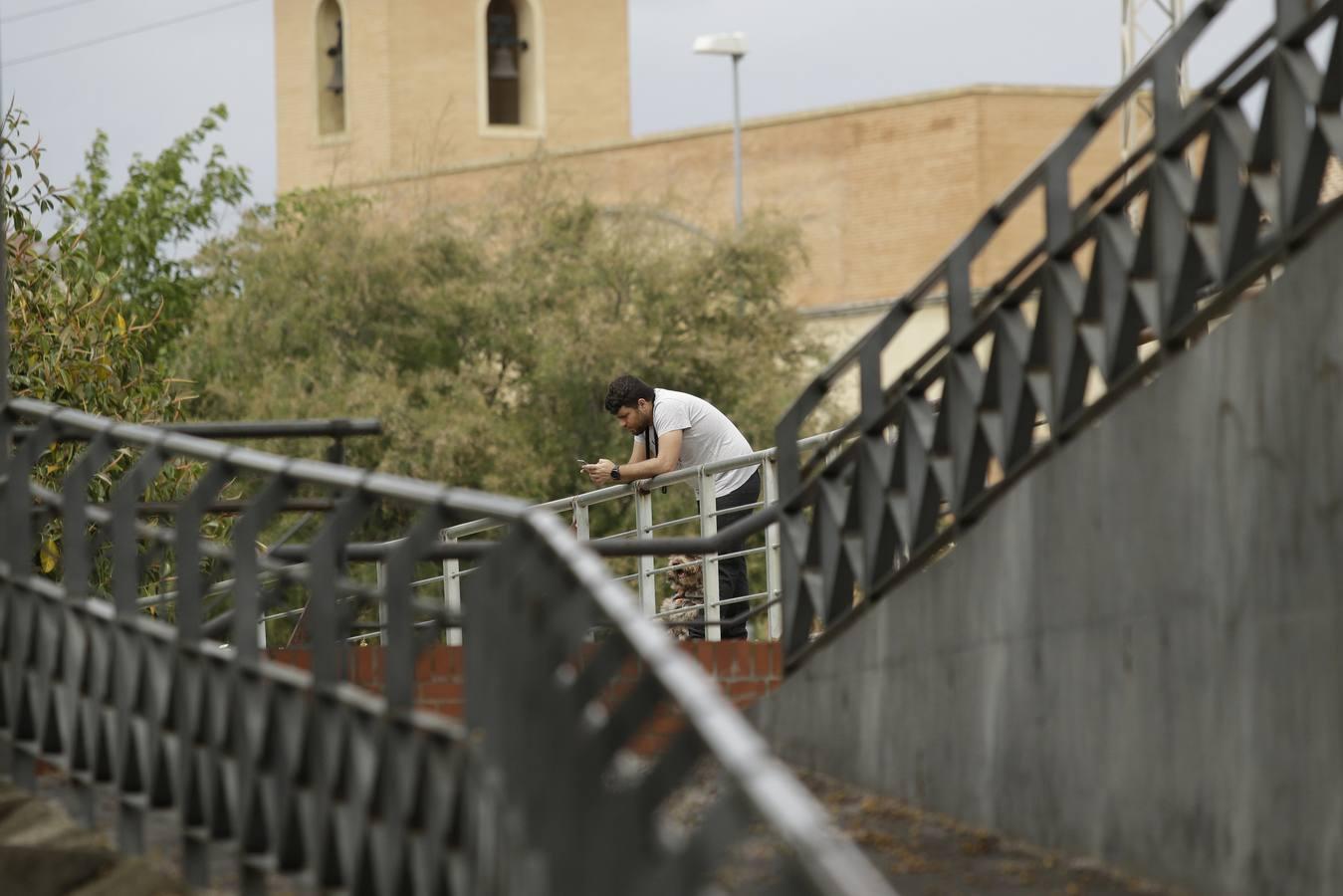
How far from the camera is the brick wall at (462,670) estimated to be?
223 inches

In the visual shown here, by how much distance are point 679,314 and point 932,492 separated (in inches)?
1052

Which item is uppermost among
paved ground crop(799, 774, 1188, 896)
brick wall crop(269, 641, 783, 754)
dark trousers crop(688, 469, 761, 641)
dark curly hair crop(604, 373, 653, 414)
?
dark curly hair crop(604, 373, 653, 414)

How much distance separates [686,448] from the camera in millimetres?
11281

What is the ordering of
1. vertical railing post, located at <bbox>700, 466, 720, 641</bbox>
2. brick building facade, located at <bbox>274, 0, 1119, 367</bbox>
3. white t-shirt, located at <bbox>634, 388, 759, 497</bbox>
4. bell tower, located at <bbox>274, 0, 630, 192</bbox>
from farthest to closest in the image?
bell tower, located at <bbox>274, 0, 630, 192</bbox>, brick building facade, located at <bbox>274, 0, 1119, 367</bbox>, white t-shirt, located at <bbox>634, 388, 759, 497</bbox>, vertical railing post, located at <bbox>700, 466, 720, 641</bbox>

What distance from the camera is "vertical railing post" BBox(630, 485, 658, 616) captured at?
36.7 ft

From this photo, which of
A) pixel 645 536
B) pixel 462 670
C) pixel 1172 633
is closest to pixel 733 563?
pixel 645 536

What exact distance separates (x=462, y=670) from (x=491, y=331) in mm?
28976

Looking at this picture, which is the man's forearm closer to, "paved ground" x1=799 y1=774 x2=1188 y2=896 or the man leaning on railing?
the man leaning on railing

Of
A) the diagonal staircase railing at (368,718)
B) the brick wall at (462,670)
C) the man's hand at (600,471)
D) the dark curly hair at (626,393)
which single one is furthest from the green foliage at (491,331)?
the diagonal staircase railing at (368,718)

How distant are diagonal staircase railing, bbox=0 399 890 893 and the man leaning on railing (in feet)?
11.9

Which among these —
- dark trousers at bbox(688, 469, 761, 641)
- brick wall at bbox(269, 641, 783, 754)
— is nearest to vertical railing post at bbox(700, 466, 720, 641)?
dark trousers at bbox(688, 469, 761, 641)

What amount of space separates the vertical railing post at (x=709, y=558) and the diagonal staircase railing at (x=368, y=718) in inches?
147

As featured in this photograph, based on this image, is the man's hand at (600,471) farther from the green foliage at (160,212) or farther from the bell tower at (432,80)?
the bell tower at (432,80)

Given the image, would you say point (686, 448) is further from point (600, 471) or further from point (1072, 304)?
point (1072, 304)
